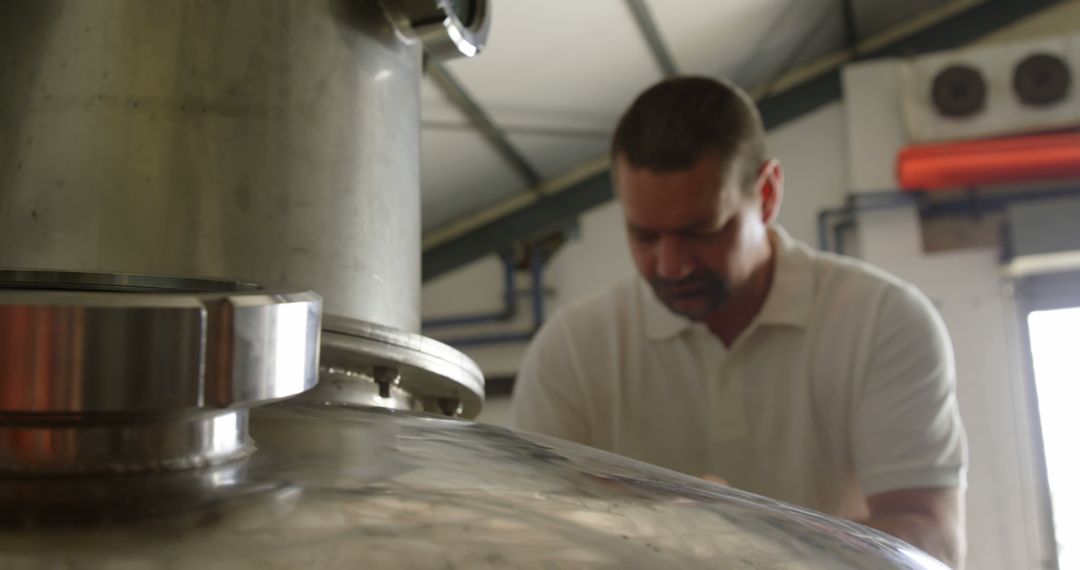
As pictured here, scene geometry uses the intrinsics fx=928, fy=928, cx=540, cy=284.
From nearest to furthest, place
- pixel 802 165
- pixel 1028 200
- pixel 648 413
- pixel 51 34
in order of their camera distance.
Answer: pixel 51 34 < pixel 648 413 < pixel 1028 200 < pixel 802 165

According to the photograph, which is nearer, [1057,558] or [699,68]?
[1057,558]

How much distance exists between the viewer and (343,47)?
531 mm

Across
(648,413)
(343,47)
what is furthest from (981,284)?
(343,47)

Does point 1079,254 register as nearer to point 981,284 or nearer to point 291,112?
point 981,284

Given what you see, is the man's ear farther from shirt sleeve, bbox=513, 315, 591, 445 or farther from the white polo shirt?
shirt sleeve, bbox=513, 315, 591, 445

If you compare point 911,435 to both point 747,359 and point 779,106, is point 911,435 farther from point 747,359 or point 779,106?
point 779,106

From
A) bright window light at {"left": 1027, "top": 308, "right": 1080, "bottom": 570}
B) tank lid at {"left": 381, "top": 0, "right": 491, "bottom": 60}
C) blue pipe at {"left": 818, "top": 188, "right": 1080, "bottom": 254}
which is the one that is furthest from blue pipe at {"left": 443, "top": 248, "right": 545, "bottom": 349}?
tank lid at {"left": 381, "top": 0, "right": 491, "bottom": 60}

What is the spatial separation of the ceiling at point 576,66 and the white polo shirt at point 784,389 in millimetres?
1019

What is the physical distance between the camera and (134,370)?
26 cm

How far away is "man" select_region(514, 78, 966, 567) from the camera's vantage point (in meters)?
1.02

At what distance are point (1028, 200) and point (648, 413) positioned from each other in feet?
6.01

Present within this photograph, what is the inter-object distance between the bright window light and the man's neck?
165 cm

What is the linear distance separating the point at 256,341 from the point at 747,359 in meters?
0.90

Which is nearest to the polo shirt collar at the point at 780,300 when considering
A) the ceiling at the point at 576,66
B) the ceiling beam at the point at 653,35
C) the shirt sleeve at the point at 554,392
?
the shirt sleeve at the point at 554,392
